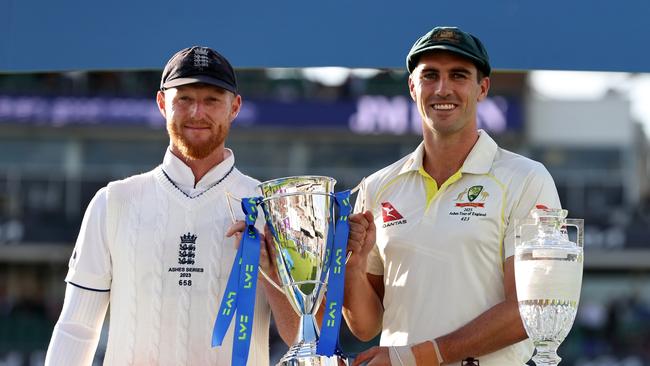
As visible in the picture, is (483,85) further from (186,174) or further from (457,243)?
(186,174)

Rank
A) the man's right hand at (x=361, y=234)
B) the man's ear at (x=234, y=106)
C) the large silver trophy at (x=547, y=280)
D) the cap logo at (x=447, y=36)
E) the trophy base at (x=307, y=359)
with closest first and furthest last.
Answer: the large silver trophy at (x=547, y=280) < the trophy base at (x=307, y=359) < the man's right hand at (x=361, y=234) < the cap logo at (x=447, y=36) < the man's ear at (x=234, y=106)

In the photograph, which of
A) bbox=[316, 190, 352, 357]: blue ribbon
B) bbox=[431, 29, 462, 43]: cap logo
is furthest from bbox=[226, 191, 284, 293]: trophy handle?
bbox=[431, 29, 462, 43]: cap logo

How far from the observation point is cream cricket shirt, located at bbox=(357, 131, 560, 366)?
290 cm

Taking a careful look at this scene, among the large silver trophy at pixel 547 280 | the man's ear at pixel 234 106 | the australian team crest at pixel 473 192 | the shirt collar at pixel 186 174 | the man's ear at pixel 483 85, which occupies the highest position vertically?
the man's ear at pixel 483 85


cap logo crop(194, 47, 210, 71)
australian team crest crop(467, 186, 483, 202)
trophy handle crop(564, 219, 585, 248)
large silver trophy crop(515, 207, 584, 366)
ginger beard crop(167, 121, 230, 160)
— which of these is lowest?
large silver trophy crop(515, 207, 584, 366)

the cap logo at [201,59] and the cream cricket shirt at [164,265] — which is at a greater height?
the cap logo at [201,59]

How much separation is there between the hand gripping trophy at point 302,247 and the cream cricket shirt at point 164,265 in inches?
7.4

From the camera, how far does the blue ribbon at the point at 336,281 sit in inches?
106

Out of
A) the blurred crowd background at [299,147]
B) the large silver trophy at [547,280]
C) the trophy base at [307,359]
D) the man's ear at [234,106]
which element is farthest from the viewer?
the blurred crowd background at [299,147]

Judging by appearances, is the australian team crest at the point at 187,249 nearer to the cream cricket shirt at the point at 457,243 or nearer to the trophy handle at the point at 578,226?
the cream cricket shirt at the point at 457,243

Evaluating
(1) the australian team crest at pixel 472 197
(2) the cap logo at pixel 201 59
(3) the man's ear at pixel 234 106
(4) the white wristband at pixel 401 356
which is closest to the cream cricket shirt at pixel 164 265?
(3) the man's ear at pixel 234 106

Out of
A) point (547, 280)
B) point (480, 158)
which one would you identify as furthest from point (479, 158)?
point (547, 280)

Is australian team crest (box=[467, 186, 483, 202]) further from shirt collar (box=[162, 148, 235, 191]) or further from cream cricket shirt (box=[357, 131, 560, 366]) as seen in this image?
shirt collar (box=[162, 148, 235, 191])

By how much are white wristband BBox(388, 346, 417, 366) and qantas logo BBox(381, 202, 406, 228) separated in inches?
13.5
